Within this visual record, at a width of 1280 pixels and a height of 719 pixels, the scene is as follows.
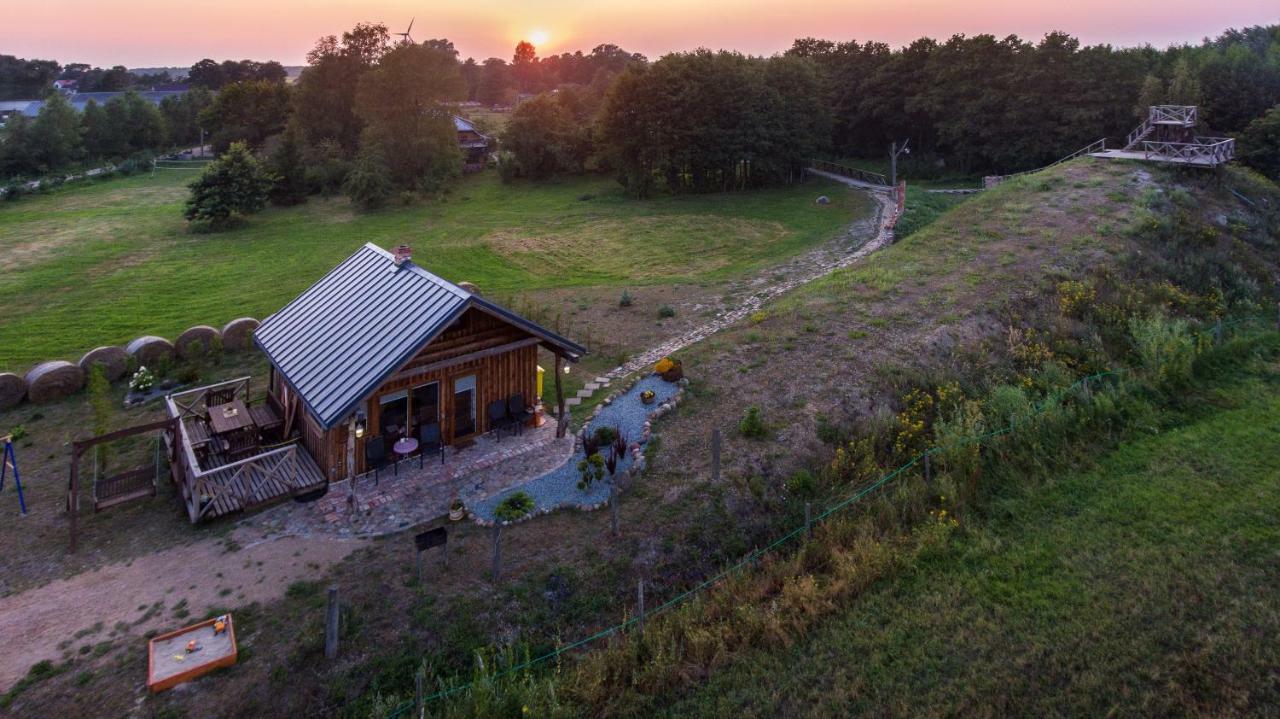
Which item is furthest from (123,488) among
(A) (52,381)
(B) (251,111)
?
(B) (251,111)

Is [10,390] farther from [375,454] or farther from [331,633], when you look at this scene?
[331,633]

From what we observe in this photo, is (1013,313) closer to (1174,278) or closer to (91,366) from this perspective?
(1174,278)

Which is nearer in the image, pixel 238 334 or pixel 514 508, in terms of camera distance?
pixel 514 508

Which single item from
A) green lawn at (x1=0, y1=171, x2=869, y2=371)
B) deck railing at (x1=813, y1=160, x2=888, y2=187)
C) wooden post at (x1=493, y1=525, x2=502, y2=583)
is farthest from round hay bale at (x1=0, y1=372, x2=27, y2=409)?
A: deck railing at (x1=813, y1=160, x2=888, y2=187)

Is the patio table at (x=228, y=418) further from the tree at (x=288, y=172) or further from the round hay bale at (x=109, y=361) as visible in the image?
the tree at (x=288, y=172)

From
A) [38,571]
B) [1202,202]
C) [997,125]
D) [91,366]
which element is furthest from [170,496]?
[997,125]

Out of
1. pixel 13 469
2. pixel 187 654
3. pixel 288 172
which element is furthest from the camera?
pixel 288 172

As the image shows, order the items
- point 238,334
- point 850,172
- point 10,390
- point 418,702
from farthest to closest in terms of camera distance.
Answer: point 850,172, point 238,334, point 10,390, point 418,702

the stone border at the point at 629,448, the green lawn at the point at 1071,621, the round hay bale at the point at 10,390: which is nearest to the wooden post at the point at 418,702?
the stone border at the point at 629,448
